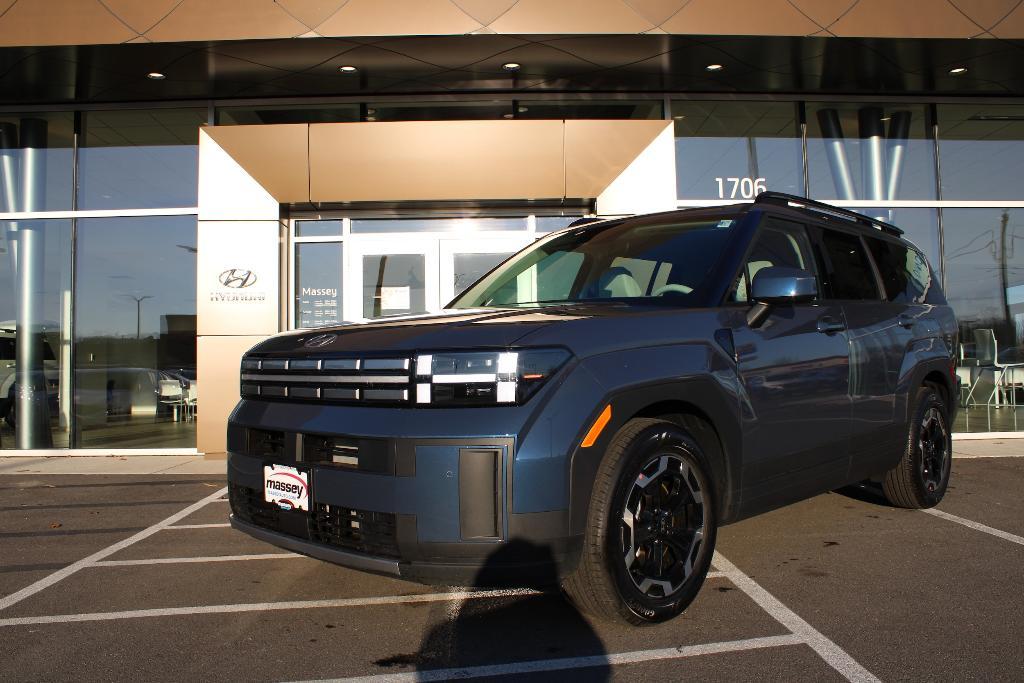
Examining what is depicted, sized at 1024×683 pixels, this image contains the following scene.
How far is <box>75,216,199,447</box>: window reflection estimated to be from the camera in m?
9.75

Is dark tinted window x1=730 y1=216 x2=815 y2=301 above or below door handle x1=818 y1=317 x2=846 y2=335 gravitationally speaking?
above

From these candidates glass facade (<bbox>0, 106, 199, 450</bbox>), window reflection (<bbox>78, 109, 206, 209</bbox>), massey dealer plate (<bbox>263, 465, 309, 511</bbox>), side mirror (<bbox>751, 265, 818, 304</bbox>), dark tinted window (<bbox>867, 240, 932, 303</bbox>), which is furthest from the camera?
window reflection (<bbox>78, 109, 206, 209</bbox>)

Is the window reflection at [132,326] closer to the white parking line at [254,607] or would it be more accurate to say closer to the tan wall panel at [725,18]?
the tan wall panel at [725,18]

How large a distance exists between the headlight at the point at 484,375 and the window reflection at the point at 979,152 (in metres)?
9.91

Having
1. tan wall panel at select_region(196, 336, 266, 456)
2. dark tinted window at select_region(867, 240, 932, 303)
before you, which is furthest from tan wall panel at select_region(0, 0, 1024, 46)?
dark tinted window at select_region(867, 240, 932, 303)

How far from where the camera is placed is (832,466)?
12.7 ft

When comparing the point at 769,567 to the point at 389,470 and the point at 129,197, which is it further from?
the point at 129,197

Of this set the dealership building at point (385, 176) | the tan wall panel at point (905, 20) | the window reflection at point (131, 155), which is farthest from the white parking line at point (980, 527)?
the window reflection at point (131, 155)

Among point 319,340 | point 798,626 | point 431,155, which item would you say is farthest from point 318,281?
point 798,626

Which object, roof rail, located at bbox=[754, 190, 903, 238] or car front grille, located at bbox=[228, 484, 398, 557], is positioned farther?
roof rail, located at bbox=[754, 190, 903, 238]

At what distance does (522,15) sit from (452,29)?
76 cm

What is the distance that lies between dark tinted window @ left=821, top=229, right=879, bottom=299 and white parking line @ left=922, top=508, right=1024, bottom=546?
162cm

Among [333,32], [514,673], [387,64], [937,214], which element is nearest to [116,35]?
[333,32]

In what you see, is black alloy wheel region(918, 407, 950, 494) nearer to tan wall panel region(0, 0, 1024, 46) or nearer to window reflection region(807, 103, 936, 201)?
tan wall panel region(0, 0, 1024, 46)
